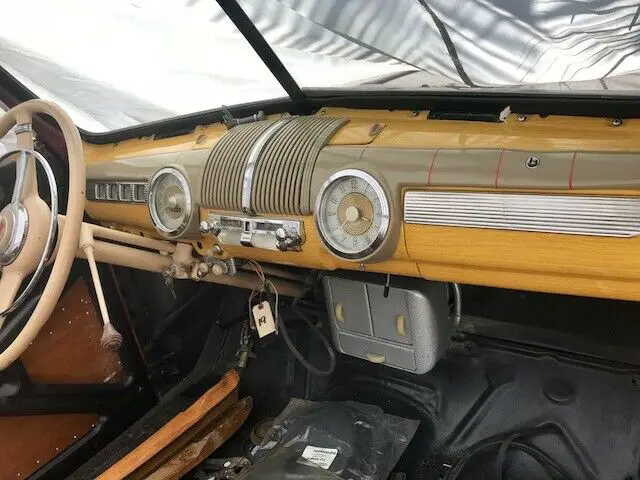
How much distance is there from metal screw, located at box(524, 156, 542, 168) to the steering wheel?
42.8 inches

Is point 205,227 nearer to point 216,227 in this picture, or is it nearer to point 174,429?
point 216,227

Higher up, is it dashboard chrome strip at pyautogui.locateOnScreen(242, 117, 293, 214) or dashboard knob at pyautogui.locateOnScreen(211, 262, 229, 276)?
dashboard chrome strip at pyautogui.locateOnScreen(242, 117, 293, 214)

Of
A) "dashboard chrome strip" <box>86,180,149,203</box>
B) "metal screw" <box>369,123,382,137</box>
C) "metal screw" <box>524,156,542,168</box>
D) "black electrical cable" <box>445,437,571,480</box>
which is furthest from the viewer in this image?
"dashboard chrome strip" <box>86,180,149,203</box>

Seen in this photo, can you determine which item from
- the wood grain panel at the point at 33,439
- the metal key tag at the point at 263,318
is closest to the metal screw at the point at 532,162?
the metal key tag at the point at 263,318

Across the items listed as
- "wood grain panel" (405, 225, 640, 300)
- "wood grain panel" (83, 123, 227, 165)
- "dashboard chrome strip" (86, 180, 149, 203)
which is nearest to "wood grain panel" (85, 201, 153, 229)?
"dashboard chrome strip" (86, 180, 149, 203)

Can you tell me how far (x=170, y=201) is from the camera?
197 cm

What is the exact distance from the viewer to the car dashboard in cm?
127

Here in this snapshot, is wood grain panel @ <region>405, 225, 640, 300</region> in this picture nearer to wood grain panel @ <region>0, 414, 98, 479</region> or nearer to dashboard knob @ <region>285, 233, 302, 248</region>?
dashboard knob @ <region>285, 233, 302, 248</region>

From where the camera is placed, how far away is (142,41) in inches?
90.7

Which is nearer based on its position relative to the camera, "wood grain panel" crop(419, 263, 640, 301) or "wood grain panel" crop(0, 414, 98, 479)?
"wood grain panel" crop(419, 263, 640, 301)

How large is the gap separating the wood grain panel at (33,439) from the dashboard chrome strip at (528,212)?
1.50 meters

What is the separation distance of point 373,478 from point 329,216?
0.86 meters

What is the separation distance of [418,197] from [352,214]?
17 centimetres

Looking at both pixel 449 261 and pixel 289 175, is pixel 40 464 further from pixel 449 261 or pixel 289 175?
pixel 449 261
